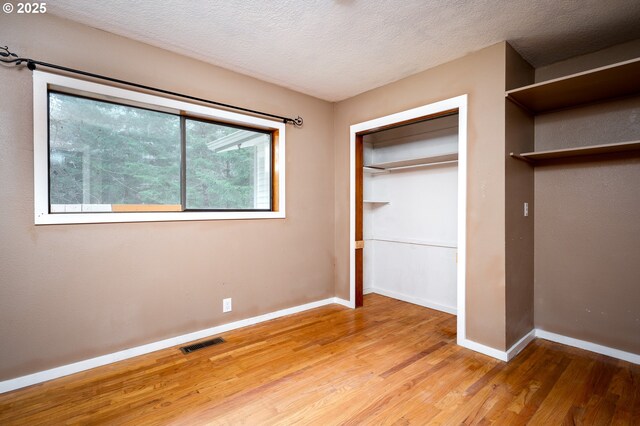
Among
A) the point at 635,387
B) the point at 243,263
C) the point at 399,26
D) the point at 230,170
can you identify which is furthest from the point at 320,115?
the point at 635,387

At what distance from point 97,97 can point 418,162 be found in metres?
3.36

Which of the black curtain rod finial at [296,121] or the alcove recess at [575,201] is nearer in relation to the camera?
the alcove recess at [575,201]

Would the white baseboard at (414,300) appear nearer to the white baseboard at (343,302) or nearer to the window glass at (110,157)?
the white baseboard at (343,302)

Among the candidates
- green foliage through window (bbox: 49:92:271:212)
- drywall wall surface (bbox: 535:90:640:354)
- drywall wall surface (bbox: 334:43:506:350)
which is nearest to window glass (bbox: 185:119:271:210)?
green foliage through window (bbox: 49:92:271:212)

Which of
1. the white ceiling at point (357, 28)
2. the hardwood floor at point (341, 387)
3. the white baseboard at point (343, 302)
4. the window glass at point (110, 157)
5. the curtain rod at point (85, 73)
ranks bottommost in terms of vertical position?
the hardwood floor at point (341, 387)

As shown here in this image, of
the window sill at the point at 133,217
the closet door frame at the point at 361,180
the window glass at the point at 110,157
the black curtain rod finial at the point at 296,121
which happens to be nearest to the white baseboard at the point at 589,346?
the closet door frame at the point at 361,180

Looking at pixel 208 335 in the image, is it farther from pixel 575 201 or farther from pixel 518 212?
→ pixel 575 201

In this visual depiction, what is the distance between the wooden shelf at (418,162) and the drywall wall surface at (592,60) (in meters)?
1.06

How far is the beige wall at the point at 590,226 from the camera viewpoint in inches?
102

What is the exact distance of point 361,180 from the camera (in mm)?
3994

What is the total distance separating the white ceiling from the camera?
2.15 meters

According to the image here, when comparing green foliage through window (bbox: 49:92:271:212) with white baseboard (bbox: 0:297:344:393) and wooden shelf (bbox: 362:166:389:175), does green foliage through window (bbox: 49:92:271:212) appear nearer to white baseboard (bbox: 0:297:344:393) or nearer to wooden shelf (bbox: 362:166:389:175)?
white baseboard (bbox: 0:297:344:393)

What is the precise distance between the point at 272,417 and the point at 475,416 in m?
1.22

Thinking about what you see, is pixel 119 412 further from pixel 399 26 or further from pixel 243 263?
pixel 399 26
